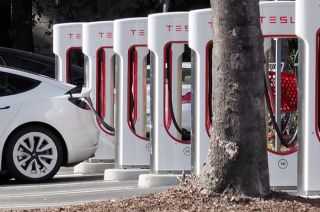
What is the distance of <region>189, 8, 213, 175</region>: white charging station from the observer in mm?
11016

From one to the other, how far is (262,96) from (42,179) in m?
4.66

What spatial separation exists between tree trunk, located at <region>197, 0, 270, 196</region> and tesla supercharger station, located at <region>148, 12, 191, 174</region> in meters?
3.12

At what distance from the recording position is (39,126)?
12.4 meters

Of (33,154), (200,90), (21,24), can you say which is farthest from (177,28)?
(21,24)

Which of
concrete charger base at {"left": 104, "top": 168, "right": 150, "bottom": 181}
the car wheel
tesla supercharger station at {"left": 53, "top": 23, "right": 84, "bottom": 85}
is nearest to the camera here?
the car wheel

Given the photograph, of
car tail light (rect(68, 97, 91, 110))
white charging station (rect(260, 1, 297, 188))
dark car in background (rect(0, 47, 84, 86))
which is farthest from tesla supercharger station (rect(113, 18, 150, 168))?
dark car in background (rect(0, 47, 84, 86))

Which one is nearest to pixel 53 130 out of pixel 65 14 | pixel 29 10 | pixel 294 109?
pixel 294 109

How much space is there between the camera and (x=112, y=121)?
1419 centimetres

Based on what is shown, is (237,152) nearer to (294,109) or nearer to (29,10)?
(294,109)

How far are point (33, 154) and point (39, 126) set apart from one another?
1.16ft

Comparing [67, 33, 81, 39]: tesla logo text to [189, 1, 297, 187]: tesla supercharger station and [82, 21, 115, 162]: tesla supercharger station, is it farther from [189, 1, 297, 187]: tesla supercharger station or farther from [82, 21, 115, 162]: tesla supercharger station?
[189, 1, 297, 187]: tesla supercharger station

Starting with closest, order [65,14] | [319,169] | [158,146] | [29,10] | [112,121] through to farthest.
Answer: [319,169]
[158,146]
[112,121]
[29,10]
[65,14]

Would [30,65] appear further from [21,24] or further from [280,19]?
[21,24]

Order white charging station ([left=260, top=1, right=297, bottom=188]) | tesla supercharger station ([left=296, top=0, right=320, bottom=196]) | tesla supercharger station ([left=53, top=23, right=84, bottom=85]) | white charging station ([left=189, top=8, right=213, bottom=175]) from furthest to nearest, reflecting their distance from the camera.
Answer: tesla supercharger station ([left=53, top=23, right=84, bottom=85]) → white charging station ([left=189, top=8, right=213, bottom=175]) → white charging station ([left=260, top=1, right=297, bottom=188]) → tesla supercharger station ([left=296, top=0, right=320, bottom=196])
